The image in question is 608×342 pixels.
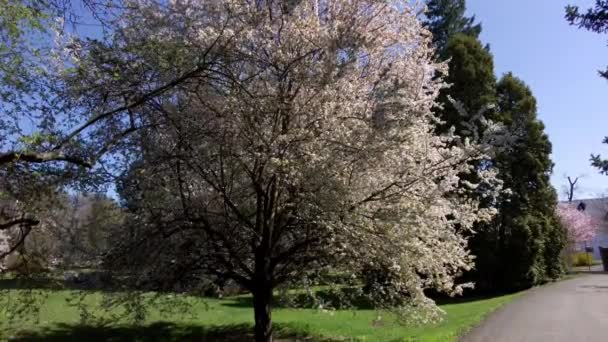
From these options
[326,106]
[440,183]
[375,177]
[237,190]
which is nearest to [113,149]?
[237,190]

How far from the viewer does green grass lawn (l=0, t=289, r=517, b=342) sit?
12961 millimetres

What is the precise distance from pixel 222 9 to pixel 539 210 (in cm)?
2500

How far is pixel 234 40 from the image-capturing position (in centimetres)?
859

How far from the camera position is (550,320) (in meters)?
14.9

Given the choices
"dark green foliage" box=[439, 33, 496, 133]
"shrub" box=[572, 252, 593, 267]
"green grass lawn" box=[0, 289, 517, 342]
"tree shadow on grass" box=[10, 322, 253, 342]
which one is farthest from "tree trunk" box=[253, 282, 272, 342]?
"shrub" box=[572, 252, 593, 267]

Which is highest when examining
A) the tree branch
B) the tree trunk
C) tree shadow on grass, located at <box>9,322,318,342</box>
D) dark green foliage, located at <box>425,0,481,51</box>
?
dark green foliage, located at <box>425,0,481,51</box>

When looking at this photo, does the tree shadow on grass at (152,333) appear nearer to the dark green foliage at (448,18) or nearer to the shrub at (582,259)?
the dark green foliage at (448,18)

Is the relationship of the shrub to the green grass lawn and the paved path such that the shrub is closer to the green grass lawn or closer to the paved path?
the paved path

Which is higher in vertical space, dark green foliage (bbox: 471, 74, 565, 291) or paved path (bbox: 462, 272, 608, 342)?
dark green foliage (bbox: 471, 74, 565, 291)

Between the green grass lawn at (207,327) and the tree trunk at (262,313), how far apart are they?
171 cm

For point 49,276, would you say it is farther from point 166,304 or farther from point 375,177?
point 375,177

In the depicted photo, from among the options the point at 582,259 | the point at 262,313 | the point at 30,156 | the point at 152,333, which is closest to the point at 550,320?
the point at 262,313

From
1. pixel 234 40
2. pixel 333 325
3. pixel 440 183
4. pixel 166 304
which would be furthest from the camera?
pixel 333 325

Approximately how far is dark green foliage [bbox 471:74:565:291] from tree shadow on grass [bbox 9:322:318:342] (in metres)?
13.8
